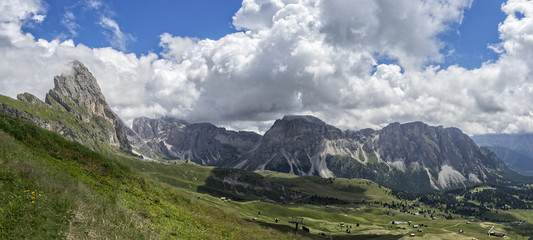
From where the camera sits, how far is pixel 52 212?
19.3m

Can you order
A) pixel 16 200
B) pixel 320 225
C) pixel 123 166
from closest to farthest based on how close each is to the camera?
pixel 16 200, pixel 123 166, pixel 320 225

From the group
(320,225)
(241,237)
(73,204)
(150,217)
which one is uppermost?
(73,204)

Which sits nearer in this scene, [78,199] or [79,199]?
[78,199]

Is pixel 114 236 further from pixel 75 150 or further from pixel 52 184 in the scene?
pixel 75 150

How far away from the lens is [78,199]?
22.4m

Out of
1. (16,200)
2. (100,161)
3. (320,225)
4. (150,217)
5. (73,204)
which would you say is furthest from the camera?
(320,225)

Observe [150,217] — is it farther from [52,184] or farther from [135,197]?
[52,184]

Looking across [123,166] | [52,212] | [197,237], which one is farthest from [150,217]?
[123,166]

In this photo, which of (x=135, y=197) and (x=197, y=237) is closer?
(x=197, y=237)

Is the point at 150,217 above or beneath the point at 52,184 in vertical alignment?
beneath

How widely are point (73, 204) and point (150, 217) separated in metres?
11.1

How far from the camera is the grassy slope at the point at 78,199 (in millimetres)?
18438

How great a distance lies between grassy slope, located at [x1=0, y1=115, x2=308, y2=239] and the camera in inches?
726

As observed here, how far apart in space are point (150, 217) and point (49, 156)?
1599cm
